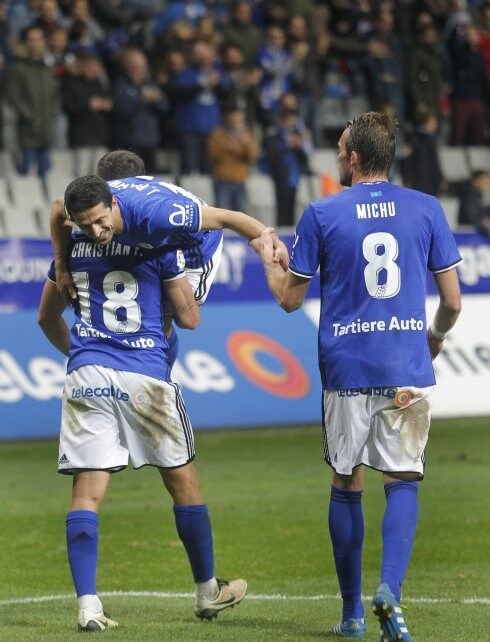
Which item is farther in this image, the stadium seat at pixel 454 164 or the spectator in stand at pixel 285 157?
the stadium seat at pixel 454 164

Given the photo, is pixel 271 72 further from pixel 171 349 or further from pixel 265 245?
pixel 265 245

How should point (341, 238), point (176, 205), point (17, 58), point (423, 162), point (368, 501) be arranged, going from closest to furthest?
point (341, 238)
point (176, 205)
point (368, 501)
point (17, 58)
point (423, 162)

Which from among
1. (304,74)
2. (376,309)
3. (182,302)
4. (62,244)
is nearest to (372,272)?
(376,309)

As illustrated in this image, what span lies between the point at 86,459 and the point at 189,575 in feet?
7.41

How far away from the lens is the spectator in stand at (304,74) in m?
21.2

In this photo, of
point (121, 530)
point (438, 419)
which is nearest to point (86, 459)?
point (121, 530)

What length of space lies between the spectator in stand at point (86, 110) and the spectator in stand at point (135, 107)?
168mm

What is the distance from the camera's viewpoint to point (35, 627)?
6.61m

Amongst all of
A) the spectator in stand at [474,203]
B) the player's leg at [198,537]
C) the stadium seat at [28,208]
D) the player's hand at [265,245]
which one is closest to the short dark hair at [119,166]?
the player's hand at [265,245]

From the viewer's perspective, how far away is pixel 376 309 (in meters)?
6.18

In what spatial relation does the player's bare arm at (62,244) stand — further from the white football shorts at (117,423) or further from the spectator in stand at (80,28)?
the spectator in stand at (80,28)

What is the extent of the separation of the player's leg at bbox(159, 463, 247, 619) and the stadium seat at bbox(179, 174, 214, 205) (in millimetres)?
13049

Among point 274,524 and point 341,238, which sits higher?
point 341,238

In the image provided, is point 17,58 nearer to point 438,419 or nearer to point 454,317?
point 438,419
